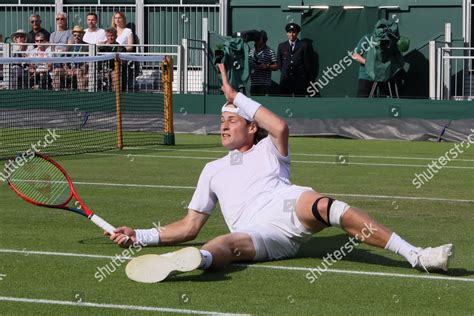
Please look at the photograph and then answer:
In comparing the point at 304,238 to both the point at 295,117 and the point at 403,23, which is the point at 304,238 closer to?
the point at 295,117

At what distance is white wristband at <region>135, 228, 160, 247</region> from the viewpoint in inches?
356

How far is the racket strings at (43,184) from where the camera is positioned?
31.2 ft

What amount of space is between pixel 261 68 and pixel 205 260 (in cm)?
1817

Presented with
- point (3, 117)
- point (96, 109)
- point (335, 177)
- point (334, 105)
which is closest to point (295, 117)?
point (334, 105)

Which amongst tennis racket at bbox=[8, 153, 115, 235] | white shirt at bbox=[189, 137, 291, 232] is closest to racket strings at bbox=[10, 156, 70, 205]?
tennis racket at bbox=[8, 153, 115, 235]

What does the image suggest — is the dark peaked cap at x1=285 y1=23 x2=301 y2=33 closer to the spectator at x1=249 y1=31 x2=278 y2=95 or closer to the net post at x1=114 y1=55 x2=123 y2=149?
the spectator at x1=249 y1=31 x2=278 y2=95

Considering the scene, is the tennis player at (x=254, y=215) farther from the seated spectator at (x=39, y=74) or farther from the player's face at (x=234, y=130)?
the seated spectator at (x=39, y=74)

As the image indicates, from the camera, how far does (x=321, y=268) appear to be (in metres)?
8.42

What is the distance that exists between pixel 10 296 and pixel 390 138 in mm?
16123

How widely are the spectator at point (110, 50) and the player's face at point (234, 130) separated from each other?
1644 cm

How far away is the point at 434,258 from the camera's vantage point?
26.2 ft

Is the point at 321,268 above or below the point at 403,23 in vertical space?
below

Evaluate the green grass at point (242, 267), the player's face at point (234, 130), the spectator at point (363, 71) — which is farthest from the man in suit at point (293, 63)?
the player's face at point (234, 130)

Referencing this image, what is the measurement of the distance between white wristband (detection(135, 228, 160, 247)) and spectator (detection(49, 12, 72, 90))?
55.1 ft
